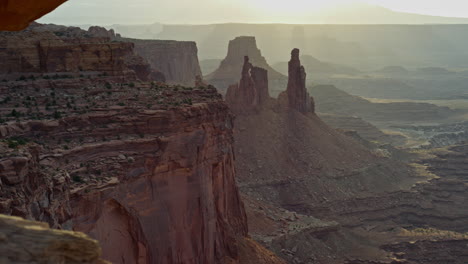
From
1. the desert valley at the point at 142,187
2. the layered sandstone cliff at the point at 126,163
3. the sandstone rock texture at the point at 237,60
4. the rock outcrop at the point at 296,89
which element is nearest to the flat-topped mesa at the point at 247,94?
the rock outcrop at the point at 296,89

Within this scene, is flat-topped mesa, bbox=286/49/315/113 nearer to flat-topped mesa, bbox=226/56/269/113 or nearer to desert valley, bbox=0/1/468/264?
flat-topped mesa, bbox=226/56/269/113

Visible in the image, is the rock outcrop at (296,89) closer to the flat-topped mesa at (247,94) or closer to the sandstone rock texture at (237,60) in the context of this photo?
the flat-topped mesa at (247,94)

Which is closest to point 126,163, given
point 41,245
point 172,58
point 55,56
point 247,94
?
point 55,56

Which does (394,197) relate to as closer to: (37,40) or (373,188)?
(373,188)

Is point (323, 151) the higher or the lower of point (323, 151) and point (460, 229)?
the higher

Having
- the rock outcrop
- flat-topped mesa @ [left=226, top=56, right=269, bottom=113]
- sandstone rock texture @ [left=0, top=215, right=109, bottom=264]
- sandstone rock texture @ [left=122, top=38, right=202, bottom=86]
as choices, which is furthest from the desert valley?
sandstone rock texture @ [left=122, top=38, right=202, bottom=86]

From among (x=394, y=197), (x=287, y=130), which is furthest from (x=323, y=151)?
(x=394, y=197)

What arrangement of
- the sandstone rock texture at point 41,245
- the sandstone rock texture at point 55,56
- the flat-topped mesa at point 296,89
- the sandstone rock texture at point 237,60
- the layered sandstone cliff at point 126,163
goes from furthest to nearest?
1. the sandstone rock texture at point 237,60
2. the flat-topped mesa at point 296,89
3. the sandstone rock texture at point 55,56
4. the layered sandstone cliff at point 126,163
5. the sandstone rock texture at point 41,245
